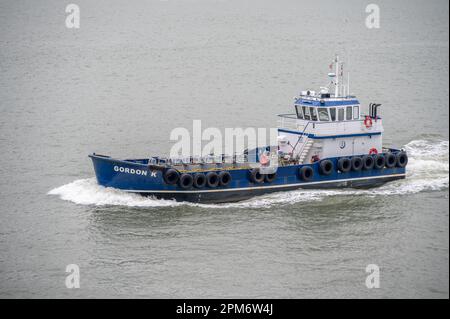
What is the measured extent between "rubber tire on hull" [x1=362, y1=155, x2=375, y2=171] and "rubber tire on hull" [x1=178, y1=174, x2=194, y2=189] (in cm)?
736

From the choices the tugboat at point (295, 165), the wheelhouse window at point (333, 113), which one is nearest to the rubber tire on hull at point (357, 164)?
the tugboat at point (295, 165)

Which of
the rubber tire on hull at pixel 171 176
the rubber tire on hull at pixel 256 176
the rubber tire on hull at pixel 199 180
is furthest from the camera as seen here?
the rubber tire on hull at pixel 256 176

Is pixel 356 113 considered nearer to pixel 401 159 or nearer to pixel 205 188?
pixel 401 159

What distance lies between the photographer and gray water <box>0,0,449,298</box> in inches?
900

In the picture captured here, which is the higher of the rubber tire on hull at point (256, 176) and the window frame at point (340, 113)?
the window frame at point (340, 113)

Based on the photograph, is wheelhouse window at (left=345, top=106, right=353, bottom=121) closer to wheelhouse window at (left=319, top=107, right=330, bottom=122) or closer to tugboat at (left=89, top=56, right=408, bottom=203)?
tugboat at (left=89, top=56, right=408, bottom=203)

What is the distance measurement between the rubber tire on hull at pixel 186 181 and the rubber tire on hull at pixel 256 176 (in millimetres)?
2297

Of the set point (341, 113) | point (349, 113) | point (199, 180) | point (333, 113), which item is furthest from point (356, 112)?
point (199, 180)

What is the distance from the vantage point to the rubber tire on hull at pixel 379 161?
3186 centimetres

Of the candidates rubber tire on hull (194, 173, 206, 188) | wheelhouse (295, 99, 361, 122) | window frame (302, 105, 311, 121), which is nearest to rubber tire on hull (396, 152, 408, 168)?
wheelhouse (295, 99, 361, 122)

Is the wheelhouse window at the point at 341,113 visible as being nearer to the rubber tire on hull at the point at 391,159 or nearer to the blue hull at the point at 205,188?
the blue hull at the point at 205,188

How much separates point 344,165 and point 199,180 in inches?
240

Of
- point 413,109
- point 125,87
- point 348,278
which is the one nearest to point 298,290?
point 348,278

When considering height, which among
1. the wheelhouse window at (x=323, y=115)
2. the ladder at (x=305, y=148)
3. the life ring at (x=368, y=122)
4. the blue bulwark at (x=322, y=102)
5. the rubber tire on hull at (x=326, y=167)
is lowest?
the rubber tire on hull at (x=326, y=167)
